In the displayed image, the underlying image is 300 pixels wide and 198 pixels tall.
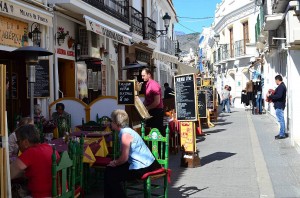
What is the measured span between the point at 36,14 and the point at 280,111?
7039 mm

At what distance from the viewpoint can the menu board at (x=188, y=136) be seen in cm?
859

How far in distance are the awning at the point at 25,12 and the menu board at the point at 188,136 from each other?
4460 millimetres

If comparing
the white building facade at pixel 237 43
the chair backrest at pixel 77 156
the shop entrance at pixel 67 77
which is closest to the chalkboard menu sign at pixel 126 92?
the chair backrest at pixel 77 156

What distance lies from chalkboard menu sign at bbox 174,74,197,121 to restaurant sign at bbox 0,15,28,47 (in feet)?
14.2

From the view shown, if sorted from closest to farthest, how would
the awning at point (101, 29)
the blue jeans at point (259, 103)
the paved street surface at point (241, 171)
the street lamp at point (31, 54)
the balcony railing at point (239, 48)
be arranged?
1. the paved street surface at point (241, 171)
2. the street lamp at point (31, 54)
3. the awning at point (101, 29)
4. the blue jeans at point (259, 103)
5. the balcony railing at point (239, 48)

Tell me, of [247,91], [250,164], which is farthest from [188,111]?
[247,91]

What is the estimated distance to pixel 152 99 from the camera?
8445mm

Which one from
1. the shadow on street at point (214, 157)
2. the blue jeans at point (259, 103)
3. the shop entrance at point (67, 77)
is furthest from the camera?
the blue jeans at point (259, 103)

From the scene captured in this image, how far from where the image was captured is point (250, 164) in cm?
865

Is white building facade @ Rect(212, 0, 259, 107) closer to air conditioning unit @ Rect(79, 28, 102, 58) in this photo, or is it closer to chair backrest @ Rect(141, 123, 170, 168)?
air conditioning unit @ Rect(79, 28, 102, 58)

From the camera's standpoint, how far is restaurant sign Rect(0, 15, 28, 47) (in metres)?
9.80

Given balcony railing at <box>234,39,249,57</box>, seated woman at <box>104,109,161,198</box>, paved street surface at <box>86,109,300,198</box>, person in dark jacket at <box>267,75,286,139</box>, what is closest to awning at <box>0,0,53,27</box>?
paved street surface at <box>86,109,300,198</box>

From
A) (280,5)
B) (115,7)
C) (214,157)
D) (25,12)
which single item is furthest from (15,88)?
(115,7)

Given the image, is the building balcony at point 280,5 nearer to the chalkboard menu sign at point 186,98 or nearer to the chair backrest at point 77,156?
the chalkboard menu sign at point 186,98
